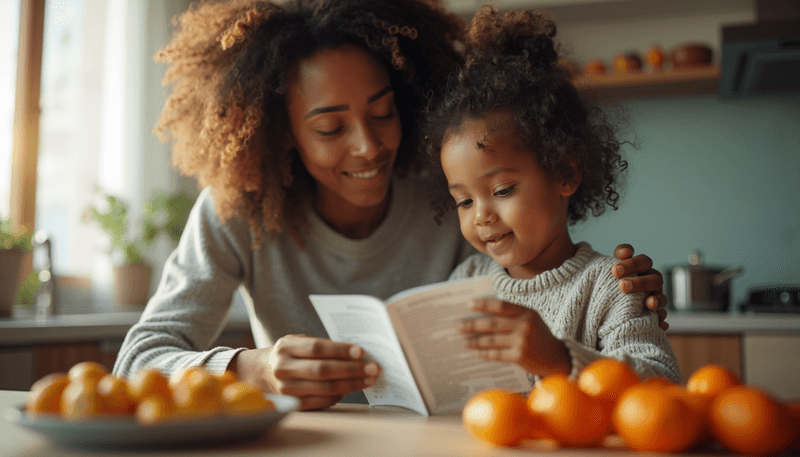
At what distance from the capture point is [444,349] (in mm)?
872

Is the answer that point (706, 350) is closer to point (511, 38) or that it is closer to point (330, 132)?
point (511, 38)

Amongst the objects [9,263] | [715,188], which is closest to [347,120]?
[9,263]

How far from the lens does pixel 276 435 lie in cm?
72

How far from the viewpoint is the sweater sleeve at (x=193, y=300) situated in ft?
4.09

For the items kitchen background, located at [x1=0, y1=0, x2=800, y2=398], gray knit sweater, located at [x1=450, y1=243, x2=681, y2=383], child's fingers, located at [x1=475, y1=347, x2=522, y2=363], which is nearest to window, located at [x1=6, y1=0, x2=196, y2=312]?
kitchen background, located at [x1=0, y1=0, x2=800, y2=398]

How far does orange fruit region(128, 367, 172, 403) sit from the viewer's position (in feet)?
2.10

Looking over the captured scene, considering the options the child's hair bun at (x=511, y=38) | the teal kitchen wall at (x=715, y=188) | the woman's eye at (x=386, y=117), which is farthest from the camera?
the teal kitchen wall at (x=715, y=188)

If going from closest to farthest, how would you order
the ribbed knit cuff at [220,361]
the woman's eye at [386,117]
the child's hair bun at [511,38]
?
the ribbed knit cuff at [220,361]
the child's hair bun at [511,38]
the woman's eye at [386,117]

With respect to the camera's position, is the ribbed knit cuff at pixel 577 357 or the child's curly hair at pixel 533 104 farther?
the child's curly hair at pixel 533 104

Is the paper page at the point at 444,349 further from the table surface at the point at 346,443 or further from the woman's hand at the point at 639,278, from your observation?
the woman's hand at the point at 639,278

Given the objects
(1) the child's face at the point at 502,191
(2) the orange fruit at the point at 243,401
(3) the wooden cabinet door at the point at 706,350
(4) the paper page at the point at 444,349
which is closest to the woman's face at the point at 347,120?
(1) the child's face at the point at 502,191

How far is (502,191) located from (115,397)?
0.77 m

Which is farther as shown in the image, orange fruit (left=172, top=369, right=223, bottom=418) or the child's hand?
the child's hand

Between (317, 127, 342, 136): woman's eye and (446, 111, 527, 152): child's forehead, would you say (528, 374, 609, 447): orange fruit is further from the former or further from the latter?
(317, 127, 342, 136): woman's eye
